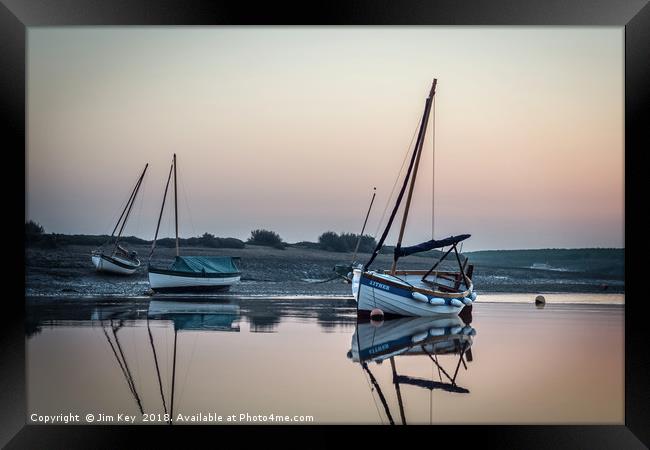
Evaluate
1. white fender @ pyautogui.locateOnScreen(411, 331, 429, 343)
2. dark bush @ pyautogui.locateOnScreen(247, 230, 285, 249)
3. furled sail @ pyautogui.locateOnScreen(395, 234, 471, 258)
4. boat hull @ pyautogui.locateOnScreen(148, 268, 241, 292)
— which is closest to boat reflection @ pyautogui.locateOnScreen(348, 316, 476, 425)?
white fender @ pyautogui.locateOnScreen(411, 331, 429, 343)

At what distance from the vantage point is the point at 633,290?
392 inches

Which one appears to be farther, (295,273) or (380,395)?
(295,273)

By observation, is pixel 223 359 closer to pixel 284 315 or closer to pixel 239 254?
pixel 284 315

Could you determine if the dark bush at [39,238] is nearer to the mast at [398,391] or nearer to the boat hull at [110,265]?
the boat hull at [110,265]

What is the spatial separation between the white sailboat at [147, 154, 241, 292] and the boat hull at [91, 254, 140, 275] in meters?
2.33

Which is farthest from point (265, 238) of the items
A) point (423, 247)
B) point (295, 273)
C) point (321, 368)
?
point (321, 368)

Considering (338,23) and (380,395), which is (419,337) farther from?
(338,23)

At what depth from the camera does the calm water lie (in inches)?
373

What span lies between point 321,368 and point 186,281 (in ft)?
60.6

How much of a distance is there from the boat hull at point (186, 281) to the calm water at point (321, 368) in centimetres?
872

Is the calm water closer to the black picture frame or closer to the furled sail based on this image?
the black picture frame

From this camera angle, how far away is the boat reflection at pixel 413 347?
10.7 meters

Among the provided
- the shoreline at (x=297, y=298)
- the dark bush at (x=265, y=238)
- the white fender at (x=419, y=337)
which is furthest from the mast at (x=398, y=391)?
the dark bush at (x=265, y=238)

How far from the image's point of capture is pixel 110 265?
102ft
